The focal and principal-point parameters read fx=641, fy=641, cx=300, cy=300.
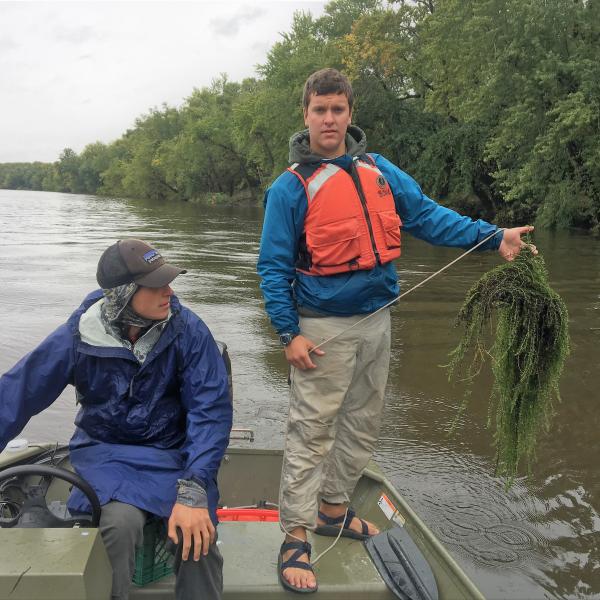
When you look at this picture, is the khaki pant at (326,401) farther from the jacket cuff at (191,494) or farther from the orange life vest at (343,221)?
the jacket cuff at (191,494)

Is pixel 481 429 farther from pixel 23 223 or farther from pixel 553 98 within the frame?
pixel 23 223

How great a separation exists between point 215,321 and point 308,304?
723 centimetres

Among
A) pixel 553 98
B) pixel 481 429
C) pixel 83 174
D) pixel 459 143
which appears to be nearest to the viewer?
pixel 481 429

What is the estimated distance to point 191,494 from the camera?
2420 mm

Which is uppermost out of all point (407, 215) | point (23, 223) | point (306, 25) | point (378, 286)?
point (306, 25)

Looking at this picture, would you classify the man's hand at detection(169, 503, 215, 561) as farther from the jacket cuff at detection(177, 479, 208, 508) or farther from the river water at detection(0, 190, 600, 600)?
the river water at detection(0, 190, 600, 600)

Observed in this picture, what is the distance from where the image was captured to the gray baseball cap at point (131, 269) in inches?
105

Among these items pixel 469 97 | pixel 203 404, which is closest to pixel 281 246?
pixel 203 404

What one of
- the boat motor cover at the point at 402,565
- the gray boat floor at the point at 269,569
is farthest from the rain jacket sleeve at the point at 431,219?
the gray boat floor at the point at 269,569

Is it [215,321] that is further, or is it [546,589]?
[215,321]

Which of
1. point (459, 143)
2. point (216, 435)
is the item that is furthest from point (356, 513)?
point (459, 143)

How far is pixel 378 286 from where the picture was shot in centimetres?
304

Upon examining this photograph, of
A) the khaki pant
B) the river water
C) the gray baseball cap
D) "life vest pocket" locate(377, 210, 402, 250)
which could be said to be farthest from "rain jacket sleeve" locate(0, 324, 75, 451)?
the river water

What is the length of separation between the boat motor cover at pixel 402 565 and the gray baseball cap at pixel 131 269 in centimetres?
161
